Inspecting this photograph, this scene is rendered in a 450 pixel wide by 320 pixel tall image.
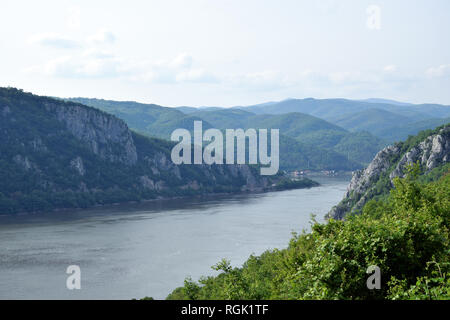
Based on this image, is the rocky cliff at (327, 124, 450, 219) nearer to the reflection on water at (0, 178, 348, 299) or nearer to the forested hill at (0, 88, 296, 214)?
the reflection on water at (0, 178, 348, 299)

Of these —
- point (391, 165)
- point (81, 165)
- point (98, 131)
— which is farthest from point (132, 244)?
point (98, 131)

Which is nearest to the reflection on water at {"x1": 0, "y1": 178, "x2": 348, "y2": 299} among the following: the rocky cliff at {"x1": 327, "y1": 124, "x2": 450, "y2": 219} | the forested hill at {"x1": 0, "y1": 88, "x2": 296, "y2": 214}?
the rocky cliff at {"x1": 327, "y1": 124, "x2": 450, "y2": 219}

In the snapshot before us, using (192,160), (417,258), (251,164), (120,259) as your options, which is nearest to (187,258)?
(120,259)

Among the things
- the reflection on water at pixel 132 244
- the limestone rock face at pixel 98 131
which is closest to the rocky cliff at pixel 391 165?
the reflection on water at pixel 132 244

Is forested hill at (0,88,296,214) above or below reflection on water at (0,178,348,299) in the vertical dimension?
above

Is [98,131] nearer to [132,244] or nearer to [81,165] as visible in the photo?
[81,165]

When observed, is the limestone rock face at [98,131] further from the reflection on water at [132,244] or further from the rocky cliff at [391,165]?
the rocky cliff at [391,165]
